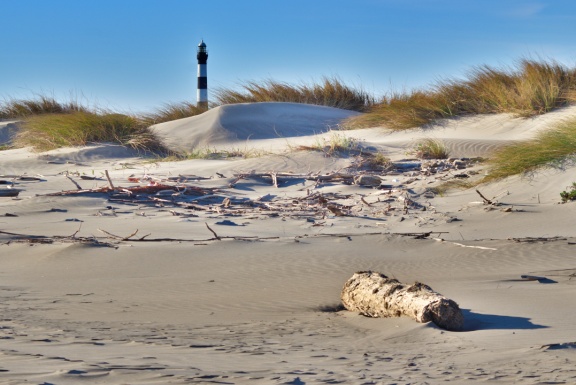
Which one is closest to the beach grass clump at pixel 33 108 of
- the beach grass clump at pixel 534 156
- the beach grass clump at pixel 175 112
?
the beach grass clump at pixel 175 112

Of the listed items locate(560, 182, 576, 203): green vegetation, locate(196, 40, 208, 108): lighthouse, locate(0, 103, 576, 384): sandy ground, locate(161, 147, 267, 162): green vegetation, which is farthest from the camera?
locate(196, 40, 208, 108): lighthouse

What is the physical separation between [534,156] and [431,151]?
2.79m

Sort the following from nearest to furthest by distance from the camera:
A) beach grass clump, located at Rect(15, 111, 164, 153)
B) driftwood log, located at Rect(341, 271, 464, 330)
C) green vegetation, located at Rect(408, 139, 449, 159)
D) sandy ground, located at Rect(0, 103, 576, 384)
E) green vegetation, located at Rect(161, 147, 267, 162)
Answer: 1. sandy ground, located at Rect(0, 103, 576, 384)
2. driftwood log, located at Rect(341, 271, 464, 330)
3. green vegetation, located at Rect(408, 139, 449, 159)
4. green vegetation, located at Rect(161, 147, 267, 162)
5. beach grass clump, located at Rect(15, 111, 164, 153)

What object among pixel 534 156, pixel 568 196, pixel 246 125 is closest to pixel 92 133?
pixel 246 125

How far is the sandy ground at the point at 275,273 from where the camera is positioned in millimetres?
2908

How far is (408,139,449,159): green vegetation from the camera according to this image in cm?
1034

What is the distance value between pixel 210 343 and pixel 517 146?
5429 millimetres

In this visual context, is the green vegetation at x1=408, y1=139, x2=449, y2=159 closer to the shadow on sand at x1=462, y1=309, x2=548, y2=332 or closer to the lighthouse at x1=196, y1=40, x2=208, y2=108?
the shadow on sand at x1=462, y1=309, x2=548, y2=332

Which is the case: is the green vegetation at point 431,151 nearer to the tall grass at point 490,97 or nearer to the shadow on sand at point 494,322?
the tall grass at point 490,97

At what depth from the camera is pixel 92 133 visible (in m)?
12.8

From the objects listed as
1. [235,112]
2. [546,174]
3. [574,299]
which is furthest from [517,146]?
[235,112]

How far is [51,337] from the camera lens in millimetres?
3381

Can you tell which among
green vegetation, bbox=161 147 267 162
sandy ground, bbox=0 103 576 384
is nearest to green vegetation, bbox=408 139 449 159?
sandy ground, bbox=0 103 576 384

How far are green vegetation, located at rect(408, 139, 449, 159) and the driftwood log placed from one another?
6.34m
